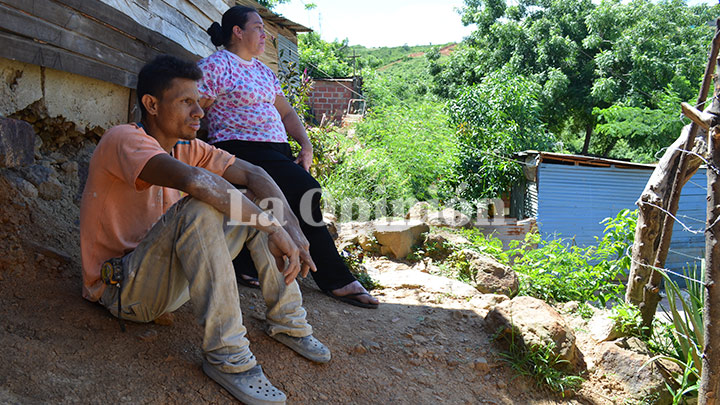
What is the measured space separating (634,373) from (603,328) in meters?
0.42

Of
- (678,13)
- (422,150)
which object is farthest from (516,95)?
(678,13)

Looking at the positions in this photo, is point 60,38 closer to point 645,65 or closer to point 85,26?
point 85,26

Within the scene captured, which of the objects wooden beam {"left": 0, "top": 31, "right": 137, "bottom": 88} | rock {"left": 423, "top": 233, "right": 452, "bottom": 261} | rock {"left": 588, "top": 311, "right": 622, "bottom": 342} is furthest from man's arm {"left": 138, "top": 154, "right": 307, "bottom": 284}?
rock {"left": 423, "top": 233, "right": 452, "bottom": 261}

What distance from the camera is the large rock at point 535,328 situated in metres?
3.28

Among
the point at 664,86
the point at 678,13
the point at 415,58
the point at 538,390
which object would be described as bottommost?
the point at 538,390

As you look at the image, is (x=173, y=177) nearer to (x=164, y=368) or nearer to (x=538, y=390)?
(x=164, y=368)

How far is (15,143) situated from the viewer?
2297 millimetres

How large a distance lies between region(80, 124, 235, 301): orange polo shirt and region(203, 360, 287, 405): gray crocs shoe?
0.62 meters

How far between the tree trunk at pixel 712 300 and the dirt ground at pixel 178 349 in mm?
512

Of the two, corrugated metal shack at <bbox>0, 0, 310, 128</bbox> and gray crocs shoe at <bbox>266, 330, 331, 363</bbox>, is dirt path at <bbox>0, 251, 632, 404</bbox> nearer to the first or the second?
Answer: gray crocs shoe at <bbox>266, 330, 331, 363</bbox>

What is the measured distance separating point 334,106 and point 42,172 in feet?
41.1

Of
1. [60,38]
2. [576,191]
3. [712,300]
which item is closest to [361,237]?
[712,300]

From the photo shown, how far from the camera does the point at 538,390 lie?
314 cm

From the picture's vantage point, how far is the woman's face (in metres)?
3.10
